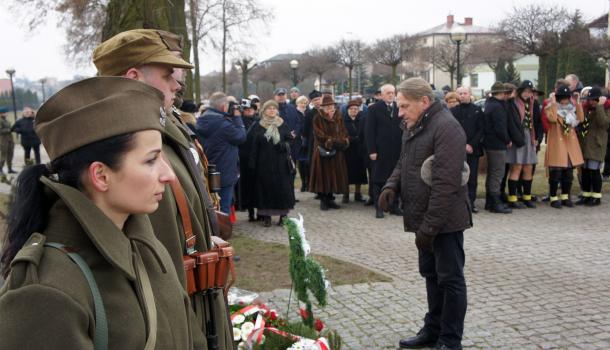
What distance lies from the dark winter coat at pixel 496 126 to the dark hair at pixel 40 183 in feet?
29.6

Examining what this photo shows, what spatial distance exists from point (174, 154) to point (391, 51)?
39135 mm

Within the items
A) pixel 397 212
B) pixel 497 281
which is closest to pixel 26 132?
pixel 397 212

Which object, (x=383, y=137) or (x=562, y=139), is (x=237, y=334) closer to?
(x=383, y=137)

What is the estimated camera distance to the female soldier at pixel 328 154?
10812 millimetres

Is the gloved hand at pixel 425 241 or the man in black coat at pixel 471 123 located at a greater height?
the man in black coat at pixel 471 123

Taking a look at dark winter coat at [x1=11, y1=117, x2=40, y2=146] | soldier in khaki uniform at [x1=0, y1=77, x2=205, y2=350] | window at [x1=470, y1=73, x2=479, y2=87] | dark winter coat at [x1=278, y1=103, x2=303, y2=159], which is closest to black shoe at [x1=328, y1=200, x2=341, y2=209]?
dark winter coat at [x1=278, y1=103, x2=303, y2=159]

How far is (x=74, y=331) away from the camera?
143 cm

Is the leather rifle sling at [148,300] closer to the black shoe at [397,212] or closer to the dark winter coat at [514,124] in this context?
the black shoe at [397,212]

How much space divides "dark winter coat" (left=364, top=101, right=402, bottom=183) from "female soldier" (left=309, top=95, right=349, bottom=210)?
2.61 ft

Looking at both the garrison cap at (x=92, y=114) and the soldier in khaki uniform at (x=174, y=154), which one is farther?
the soldier in khaki uniform at (x=174, y=154)

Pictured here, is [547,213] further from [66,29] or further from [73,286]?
[66,29]

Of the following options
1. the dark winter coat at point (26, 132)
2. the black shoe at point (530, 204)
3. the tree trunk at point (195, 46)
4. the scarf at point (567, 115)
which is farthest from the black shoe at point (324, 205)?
the tree trunk at point (195, 46)

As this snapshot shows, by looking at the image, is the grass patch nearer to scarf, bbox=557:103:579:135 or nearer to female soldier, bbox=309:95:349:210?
female soldier, bbox=309:95:349:210

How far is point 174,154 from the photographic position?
2.66 meters
